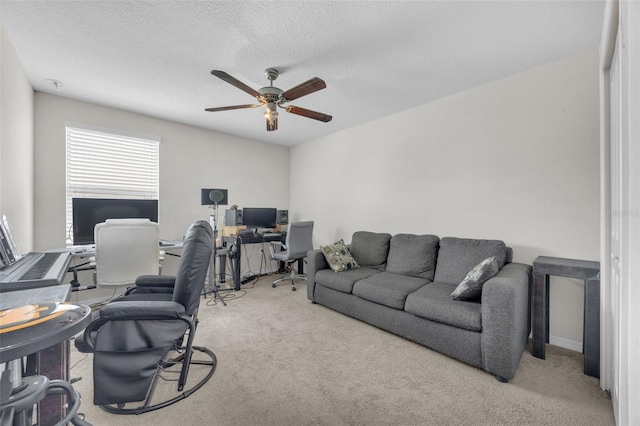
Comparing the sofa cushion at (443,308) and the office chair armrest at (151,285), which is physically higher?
the office chair armrest at (151,285)

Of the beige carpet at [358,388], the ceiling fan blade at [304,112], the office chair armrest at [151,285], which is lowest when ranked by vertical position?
the beige carpet at [358,388]

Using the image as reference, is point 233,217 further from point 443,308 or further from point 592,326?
point 592,326

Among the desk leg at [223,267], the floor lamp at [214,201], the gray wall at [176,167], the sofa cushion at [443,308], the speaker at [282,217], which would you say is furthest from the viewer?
the speaker at [282,217]

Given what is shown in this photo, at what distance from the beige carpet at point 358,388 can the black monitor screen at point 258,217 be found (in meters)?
2.13

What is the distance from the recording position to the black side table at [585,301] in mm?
1883

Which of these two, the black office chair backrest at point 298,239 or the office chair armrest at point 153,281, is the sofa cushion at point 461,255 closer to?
the black office chair backrest at point 298,239

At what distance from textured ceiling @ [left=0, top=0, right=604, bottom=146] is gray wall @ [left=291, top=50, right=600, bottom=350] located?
28cm

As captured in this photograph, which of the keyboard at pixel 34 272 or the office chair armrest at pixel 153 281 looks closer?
the keyboard at pixel 34 272

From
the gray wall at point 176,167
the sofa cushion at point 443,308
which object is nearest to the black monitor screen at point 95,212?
the gray wall at point 176,167

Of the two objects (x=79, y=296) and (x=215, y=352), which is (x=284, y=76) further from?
(x=79, y=296)

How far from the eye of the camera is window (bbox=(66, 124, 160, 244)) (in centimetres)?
325

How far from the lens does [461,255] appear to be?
8.95 feet

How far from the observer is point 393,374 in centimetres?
194

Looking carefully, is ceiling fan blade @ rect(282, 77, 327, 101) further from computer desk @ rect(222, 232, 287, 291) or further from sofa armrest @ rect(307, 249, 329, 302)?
computer desk @ rect(222, 232, 287, 291)
